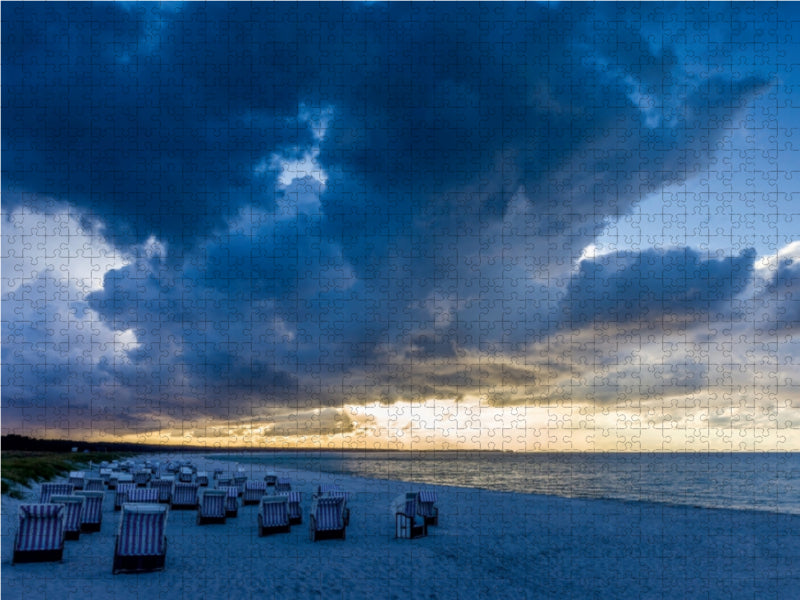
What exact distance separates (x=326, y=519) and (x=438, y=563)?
384 centimetres

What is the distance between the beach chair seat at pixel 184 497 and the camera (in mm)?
23969

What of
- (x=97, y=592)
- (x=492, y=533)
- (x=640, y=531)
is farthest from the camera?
(x=640, y=531)

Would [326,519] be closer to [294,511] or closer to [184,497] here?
[294,511]

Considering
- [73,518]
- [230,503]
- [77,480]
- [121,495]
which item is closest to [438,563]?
[73,518]

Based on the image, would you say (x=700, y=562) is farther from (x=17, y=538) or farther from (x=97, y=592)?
(x=17, y=538)

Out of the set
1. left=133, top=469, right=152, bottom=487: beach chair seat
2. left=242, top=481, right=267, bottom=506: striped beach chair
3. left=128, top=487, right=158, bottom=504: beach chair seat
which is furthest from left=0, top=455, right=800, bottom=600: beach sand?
left=133, top=469, right=152, bottom=487: beach chair seat

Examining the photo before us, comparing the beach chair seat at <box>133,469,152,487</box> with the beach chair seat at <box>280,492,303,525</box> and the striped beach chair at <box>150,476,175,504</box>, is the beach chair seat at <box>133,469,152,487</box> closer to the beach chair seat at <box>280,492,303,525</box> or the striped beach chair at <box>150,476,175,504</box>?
the striped beach chair at <box>150,476,175,504</box>

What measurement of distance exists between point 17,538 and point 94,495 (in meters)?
5.64

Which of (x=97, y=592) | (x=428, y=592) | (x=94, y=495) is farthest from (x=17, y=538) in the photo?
(x=428, y=592)

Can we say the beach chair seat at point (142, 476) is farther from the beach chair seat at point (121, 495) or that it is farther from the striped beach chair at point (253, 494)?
the beach chair seat at point (121, 495)

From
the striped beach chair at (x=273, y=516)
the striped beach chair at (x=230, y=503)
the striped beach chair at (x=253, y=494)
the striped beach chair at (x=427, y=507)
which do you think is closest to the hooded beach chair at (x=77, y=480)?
the striped beach chair at (x=253, y=494)

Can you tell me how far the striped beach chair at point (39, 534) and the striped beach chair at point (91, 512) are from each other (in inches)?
167

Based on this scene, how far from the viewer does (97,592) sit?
11391 millimetres

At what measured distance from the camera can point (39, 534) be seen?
13.6 metres
